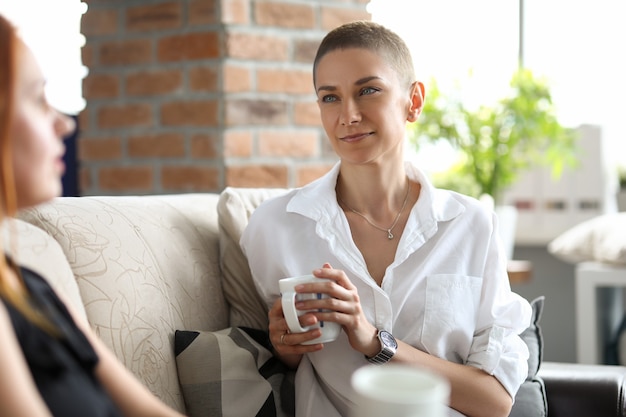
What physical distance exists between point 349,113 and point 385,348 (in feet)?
1.58

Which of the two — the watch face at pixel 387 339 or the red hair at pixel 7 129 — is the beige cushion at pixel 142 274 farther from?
the red hair at pixel 7 129

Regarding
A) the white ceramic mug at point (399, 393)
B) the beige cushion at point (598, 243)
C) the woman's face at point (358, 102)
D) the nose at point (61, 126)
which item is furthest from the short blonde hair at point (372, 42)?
the beige cushion at point (598, 243)

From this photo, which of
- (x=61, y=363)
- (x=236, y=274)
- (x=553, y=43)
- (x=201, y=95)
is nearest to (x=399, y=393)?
(x=61, y=363)

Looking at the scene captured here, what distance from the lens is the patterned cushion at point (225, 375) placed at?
1497 millimetres

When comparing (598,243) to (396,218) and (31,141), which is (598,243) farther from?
(31,141)

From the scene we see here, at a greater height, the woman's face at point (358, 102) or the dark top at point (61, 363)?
the woman's face at point (358, 102)

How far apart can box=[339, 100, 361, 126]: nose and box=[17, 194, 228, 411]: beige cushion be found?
15.9 inches

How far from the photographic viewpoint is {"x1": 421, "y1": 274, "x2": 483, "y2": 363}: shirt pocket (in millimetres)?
1614

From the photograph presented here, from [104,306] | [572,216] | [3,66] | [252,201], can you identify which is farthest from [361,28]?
[572,216]

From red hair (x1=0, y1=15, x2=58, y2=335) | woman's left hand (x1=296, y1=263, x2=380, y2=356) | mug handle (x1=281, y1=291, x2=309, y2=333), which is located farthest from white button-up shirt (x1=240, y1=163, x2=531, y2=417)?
red hair (x1=0, y1=15, x2=58, y2=335)

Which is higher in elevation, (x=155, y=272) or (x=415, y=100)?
(x=415, y=100)

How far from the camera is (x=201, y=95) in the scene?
2.44 meters

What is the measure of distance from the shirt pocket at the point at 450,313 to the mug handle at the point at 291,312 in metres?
0.33

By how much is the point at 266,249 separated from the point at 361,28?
508 mm
